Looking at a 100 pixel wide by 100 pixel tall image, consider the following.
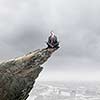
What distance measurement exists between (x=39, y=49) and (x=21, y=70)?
2.80 ft

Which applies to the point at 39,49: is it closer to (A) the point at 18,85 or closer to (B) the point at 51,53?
(B) the point at 51,53

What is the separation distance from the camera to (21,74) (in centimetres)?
945

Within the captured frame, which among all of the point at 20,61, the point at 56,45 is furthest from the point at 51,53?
the point at 20,61

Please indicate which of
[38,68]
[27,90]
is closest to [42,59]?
[38,68]

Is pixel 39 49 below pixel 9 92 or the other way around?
the other way around

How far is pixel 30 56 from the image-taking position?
9633mm

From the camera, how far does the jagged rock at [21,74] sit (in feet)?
30.9

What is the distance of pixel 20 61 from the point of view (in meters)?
9.61

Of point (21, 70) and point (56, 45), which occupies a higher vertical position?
point (56, 45)

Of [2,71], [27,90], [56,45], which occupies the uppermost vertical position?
[56,45]

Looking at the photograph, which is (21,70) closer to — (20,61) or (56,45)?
(20,61)

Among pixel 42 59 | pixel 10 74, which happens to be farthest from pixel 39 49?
pixel 10 74

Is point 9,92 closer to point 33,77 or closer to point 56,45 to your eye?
point 33,77

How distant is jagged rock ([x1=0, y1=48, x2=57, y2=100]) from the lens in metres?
9.41
